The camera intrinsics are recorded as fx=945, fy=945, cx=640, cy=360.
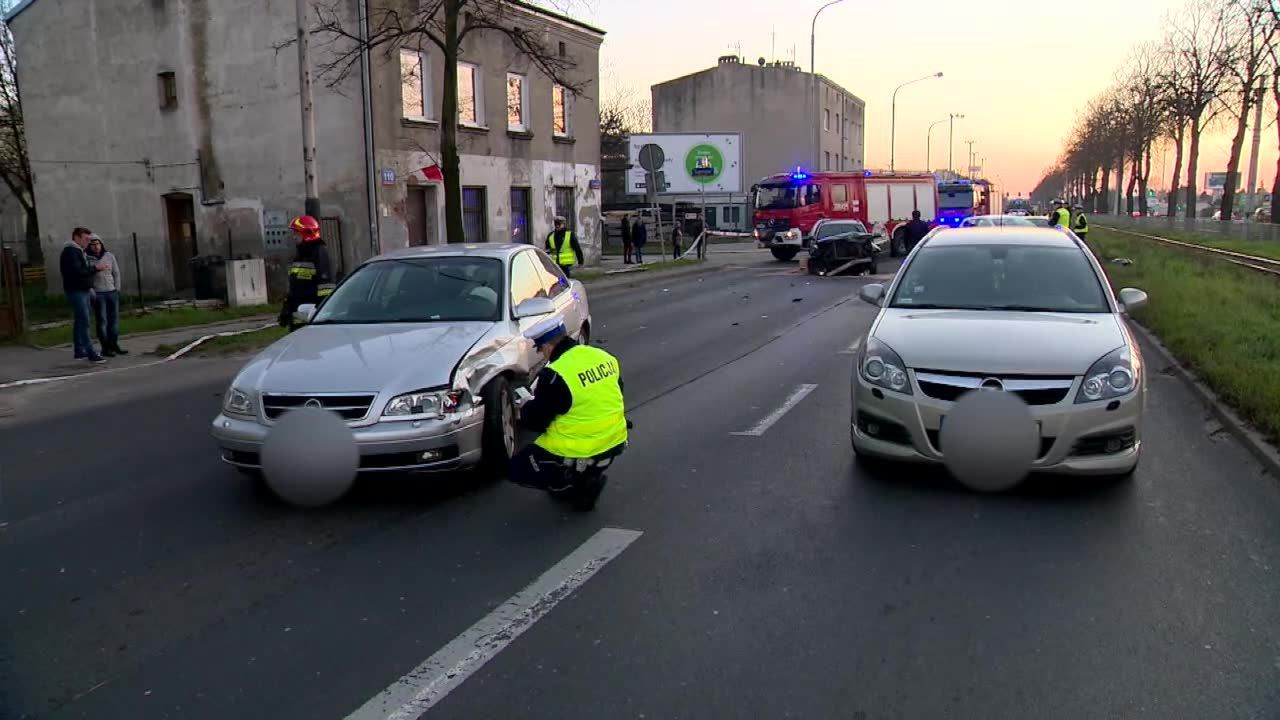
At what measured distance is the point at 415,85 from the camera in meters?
23.6

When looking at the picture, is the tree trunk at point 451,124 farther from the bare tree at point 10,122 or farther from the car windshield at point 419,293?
the bare tree at point 10,122

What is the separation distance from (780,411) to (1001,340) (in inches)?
111

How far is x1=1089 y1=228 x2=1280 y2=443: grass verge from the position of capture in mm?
7752

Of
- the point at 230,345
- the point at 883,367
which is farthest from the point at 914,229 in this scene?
the point at 883,367

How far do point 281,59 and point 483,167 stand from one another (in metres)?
5.63

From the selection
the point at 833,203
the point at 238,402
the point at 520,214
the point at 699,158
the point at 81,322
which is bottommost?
the point at 81,322

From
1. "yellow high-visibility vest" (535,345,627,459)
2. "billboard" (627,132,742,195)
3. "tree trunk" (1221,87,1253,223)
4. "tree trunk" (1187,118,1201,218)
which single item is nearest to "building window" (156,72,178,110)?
"billboard" (627,132,742,195)

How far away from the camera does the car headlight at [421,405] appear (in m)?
5.52

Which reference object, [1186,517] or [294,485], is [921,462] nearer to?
[1186,517]

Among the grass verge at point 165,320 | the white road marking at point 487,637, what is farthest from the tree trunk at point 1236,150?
the white road marking at point 487,637

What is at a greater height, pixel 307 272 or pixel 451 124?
pixel 451 124

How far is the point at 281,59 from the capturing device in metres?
22.5

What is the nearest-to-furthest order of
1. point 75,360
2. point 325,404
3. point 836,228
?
point 325,404
point 75,360
point 836,228

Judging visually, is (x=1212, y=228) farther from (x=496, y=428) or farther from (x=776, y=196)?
(x=496, y=428)
